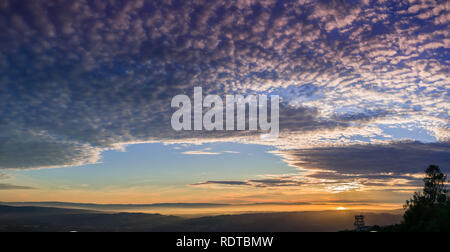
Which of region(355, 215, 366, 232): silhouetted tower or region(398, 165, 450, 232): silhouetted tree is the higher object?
region(398, 165, 450, 232): silhouetted tree

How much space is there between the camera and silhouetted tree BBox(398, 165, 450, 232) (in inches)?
2339

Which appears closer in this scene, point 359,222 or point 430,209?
point 430,209

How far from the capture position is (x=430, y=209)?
68438mm

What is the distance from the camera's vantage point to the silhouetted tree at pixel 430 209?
195 ft

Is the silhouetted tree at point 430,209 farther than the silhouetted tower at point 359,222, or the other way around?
the silhouetted tower at point 359,222

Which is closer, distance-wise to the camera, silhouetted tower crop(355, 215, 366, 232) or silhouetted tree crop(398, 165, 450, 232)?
silhouetted tree crop(398, 165, 450, 232)

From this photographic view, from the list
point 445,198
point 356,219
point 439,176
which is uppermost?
point 439,176

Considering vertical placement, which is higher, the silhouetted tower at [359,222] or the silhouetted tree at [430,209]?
the silhouetted tree at [430,209]
